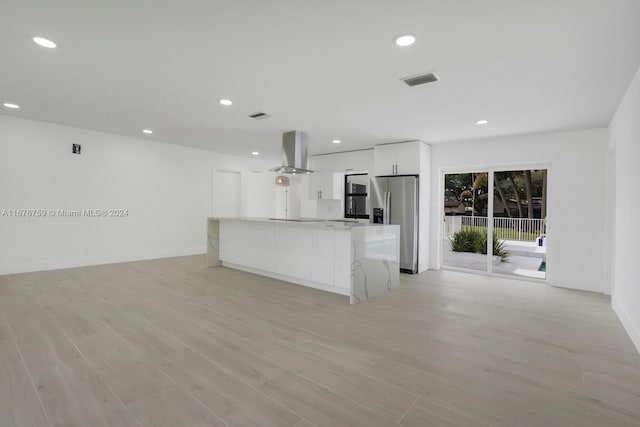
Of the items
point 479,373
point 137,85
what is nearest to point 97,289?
point 137,85

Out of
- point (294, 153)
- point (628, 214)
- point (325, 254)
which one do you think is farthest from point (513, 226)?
point (294, 153)

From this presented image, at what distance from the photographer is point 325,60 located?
109 inches

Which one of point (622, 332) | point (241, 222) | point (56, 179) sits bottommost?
point (622, 332)

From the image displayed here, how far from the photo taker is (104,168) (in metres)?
5.92

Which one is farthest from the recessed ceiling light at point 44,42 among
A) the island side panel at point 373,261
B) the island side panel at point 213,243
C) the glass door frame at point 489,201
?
the glass door frame at point 489,201

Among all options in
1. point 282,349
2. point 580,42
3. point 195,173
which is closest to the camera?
point 580,42

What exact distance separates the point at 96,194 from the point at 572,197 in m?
8.29

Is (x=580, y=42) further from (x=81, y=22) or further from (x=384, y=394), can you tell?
(x=81, y=22)

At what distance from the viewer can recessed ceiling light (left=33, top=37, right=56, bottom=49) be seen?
2.52 m

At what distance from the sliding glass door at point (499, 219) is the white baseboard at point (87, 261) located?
19.4ft

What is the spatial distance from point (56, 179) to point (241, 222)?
10.8 ft

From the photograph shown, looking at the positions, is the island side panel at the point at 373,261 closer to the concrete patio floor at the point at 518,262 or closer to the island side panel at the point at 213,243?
the concrete patio floor at the point at 518,262

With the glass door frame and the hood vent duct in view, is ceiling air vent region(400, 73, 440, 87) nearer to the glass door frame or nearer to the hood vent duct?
the hood vent duct

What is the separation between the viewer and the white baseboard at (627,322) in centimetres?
267
